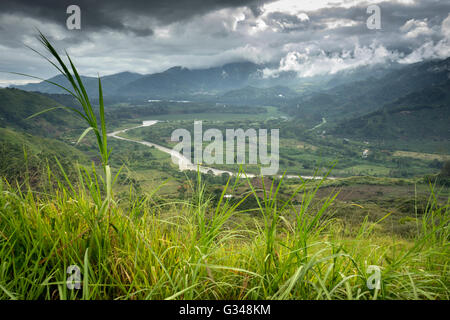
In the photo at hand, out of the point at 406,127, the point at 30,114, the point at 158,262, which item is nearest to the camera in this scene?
the point at 158,262

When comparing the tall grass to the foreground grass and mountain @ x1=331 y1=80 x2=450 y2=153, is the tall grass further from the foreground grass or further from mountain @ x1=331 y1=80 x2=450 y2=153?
mountain @ x1=331 y1=80 x2=450 y2=153

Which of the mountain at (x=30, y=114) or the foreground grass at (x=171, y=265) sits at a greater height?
the mountain at (x=30, y=114)

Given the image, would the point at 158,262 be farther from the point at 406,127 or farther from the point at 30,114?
the point at 406,127

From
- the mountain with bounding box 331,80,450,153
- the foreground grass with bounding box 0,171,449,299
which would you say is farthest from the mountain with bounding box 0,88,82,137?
the mountain with bounding box 331,80,450,153

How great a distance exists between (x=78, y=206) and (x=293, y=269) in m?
1.78

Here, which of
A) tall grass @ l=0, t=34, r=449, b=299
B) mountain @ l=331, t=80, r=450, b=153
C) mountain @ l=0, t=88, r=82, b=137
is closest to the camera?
tall grass @ l=0, t=34, r=449, b=299

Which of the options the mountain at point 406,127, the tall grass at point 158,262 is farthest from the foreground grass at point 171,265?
the mountain at point 406,127

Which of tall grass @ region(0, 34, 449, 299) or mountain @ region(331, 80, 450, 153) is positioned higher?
mountain @ region(331, 80, 450, 153)

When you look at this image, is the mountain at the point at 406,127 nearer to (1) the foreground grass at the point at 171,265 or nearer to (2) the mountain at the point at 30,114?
(1) the foreground grass at the point at 171,265

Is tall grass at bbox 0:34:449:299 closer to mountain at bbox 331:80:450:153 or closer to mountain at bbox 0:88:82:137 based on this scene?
mountain at bbox 0:88:82:137

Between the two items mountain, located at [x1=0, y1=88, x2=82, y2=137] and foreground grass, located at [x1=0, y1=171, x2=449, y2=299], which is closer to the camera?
foreground grass, located at [x1=0, y1=171, x2=449, y2=299]

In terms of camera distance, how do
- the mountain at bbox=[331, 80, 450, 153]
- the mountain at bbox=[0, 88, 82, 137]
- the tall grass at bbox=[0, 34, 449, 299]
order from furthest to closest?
the mountain at bbox=[331, 80, 450, 153] < the mountain at bbox=[0, 88, 82, 137] < the tall grass at bbox=[0, 34, 449, 299]

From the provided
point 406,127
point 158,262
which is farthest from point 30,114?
point 406,127

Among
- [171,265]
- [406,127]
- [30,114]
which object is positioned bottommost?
[171,265]
